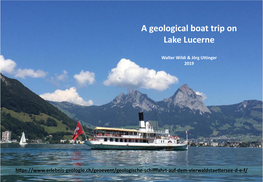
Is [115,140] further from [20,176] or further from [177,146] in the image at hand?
[20,176]

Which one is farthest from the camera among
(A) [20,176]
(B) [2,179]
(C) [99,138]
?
(C) [99,138]

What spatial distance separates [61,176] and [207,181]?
16069 mm

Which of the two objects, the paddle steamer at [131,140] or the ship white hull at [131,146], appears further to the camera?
the paddle steamer at [131,140]

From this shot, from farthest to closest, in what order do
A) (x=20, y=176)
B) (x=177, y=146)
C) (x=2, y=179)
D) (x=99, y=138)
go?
(x=177, y=146)
(x=99, y=138)
(x=20, y=176)
(x=2, y=179)

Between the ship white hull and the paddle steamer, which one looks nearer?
the ship white hull

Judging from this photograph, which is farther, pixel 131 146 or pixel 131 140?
pixel 131 140

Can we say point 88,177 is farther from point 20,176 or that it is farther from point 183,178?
point 183,178

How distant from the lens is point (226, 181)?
33875mm

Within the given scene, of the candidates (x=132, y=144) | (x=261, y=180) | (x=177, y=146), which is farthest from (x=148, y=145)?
(x=261, y=180)

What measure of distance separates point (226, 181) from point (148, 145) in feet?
313

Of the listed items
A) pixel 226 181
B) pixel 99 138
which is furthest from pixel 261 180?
pixel 99 138

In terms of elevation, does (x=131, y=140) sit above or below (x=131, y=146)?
above

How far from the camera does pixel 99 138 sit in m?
122

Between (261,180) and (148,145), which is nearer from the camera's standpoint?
(261,180)
